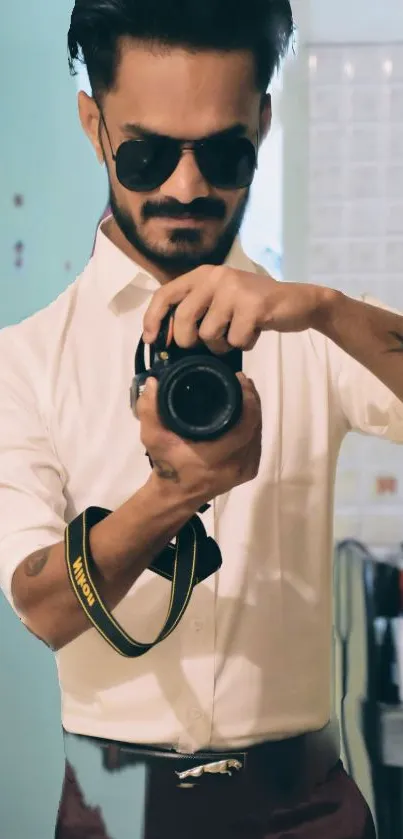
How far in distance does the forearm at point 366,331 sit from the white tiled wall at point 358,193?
0.53ft

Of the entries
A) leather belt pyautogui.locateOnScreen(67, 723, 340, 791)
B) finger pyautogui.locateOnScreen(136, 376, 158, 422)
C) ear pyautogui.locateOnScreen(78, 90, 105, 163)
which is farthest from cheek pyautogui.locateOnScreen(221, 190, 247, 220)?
leather belt pyautogui.locateOnScreen(67, 723, 340, 791)

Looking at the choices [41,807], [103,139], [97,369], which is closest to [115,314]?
[97,369]

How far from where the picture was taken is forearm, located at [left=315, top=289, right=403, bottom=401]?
29.1 inches

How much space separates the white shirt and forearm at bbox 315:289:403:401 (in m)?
0.09

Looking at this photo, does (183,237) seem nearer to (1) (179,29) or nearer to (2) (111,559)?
(1) (179,29)

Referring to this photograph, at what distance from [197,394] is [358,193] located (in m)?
0.33

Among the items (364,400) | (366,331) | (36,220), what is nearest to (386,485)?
(364,400)

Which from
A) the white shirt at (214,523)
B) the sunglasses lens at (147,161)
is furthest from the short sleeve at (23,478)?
the sunglasses lens at (147,161)

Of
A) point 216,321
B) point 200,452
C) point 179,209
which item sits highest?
point 179,209

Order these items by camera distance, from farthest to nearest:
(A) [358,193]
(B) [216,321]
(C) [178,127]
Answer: (A) [358,193] → (C) [178,127] → (B) [216,321]

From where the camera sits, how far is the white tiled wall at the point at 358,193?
907mm

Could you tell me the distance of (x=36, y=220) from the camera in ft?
3.09

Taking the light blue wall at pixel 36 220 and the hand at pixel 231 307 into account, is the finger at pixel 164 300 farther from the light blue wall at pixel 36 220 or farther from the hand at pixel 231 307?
the light blue wall at pixel 36 220

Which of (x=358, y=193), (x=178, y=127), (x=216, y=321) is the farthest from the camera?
(x=358, y=193)
